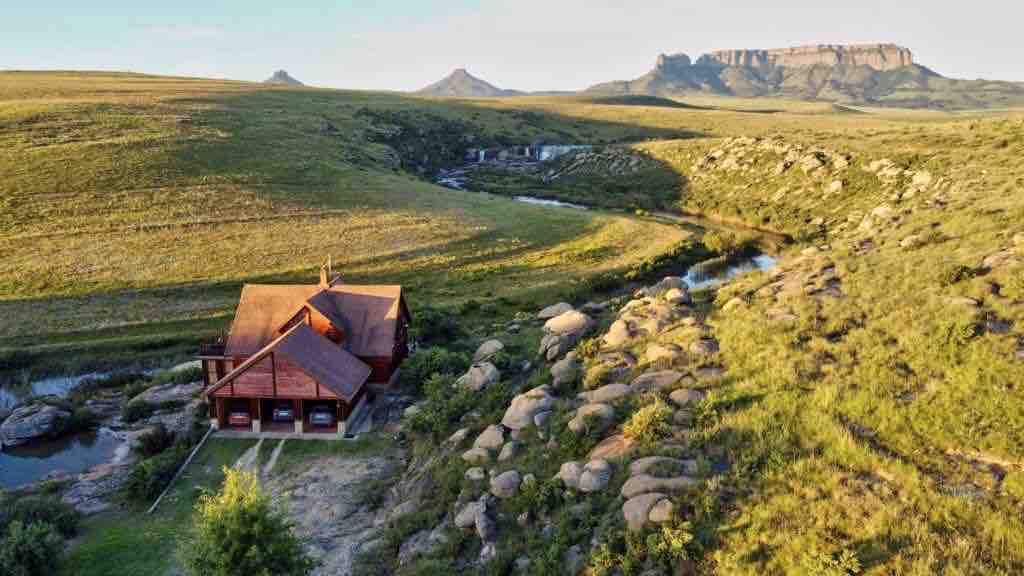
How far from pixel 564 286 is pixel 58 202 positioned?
60.6m

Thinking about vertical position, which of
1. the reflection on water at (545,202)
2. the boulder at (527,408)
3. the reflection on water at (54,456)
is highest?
the reflection on water at (545,202)

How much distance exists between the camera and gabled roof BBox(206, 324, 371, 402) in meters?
31.1

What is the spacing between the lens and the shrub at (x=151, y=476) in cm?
2767

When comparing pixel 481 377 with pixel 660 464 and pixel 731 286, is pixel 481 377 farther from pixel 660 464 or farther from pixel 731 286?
pixel 660 464

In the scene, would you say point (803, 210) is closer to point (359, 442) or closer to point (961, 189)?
point (961, 189)

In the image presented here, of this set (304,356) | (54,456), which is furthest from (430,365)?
(54,456)

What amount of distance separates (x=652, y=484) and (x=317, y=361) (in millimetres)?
21695

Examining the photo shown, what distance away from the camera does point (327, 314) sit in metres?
36.2

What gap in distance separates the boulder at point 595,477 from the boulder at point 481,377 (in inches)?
503

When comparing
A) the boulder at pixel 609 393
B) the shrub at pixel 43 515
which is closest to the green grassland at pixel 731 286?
the boulder at pixel 609 393

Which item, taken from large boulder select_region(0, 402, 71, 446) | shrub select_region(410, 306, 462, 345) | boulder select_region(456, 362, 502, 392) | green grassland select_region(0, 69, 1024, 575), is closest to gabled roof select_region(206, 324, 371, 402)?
boulder select_region(456, 362, 502, 392)

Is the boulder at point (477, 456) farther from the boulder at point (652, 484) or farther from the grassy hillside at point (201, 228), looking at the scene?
the grassy hillside at point (201, 228)

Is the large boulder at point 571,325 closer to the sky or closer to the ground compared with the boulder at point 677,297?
closer to the ground

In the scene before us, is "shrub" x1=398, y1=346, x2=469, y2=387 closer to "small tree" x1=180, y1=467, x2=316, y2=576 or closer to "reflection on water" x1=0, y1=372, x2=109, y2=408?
"small tree" x1=180, y1=467, x2=316, y2=576
